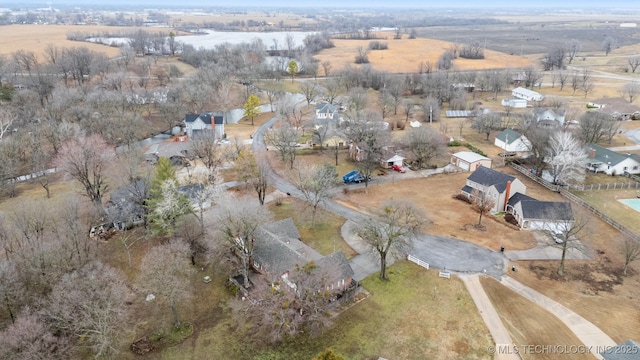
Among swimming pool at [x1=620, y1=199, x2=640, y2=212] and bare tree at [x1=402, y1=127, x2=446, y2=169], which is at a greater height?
bare tree at [x1=402, y1=127, x2=446, y2=169]

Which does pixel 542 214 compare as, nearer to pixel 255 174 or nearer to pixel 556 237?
pixel 556 237

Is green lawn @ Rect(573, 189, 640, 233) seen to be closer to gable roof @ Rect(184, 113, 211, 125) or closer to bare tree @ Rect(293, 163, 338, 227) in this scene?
bare tree @ Rect(293, 163, 338, 227)

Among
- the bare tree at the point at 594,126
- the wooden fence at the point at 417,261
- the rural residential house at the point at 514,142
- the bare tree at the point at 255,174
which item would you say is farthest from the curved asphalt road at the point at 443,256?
the bare tree at the point at 594,126

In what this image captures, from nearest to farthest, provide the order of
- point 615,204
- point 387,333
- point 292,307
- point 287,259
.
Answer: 1. point 292,307
2. point 387,333
3. point 287,259
4. point 615,204

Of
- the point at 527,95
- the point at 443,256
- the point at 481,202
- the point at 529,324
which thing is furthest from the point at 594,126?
the point at 529,324

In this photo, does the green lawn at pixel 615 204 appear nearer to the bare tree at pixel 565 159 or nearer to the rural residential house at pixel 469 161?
the bare tree at pixel 565 159

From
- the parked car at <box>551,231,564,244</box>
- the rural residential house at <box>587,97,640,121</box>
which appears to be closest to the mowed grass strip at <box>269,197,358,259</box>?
the parked car at <box>551,231,564,244</box>

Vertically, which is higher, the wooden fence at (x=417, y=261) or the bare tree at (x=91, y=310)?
the bare tree at (x=91, y=310)
